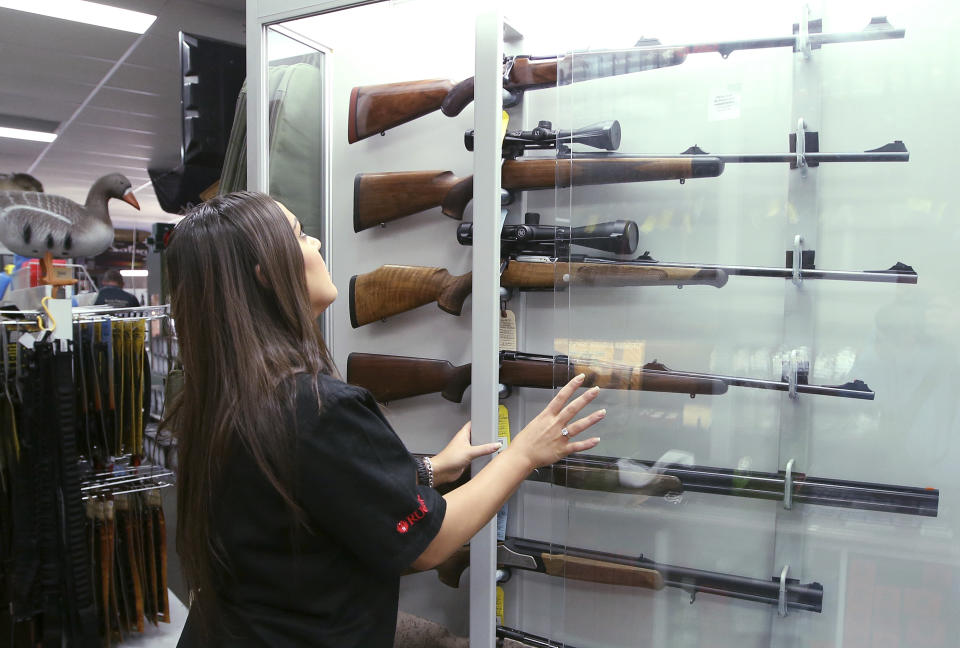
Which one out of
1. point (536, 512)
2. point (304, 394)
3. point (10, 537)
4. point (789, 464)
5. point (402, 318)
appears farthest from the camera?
point (10, 537)

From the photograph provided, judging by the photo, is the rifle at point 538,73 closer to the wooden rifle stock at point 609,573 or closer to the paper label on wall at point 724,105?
the paper label on wall at point 724,105

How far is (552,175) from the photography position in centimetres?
141

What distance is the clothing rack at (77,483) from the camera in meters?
1.86

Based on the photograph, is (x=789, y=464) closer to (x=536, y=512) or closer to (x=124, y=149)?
(x=536, y=512)

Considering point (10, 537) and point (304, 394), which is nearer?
point (304, 394)

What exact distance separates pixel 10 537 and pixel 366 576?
1.65 m

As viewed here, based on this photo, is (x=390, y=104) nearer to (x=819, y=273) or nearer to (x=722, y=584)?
(x=819, y=273)

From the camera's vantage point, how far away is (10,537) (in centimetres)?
195

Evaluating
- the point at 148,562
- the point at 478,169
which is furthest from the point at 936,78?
the point at 148,562

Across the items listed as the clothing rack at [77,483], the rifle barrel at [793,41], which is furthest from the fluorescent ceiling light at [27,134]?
the rifle barrel at [793,41]

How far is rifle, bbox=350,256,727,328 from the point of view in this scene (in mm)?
1175

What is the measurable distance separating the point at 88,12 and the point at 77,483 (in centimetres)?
221

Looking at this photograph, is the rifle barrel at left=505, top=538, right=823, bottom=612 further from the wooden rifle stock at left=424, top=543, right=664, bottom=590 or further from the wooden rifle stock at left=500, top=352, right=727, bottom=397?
the wooden rifle stock at left=500, top=352, right=727, bottom=397

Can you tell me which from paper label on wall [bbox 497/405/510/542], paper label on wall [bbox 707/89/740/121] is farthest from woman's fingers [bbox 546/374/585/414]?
paper label on wall [bbox 707/89/740/121]
